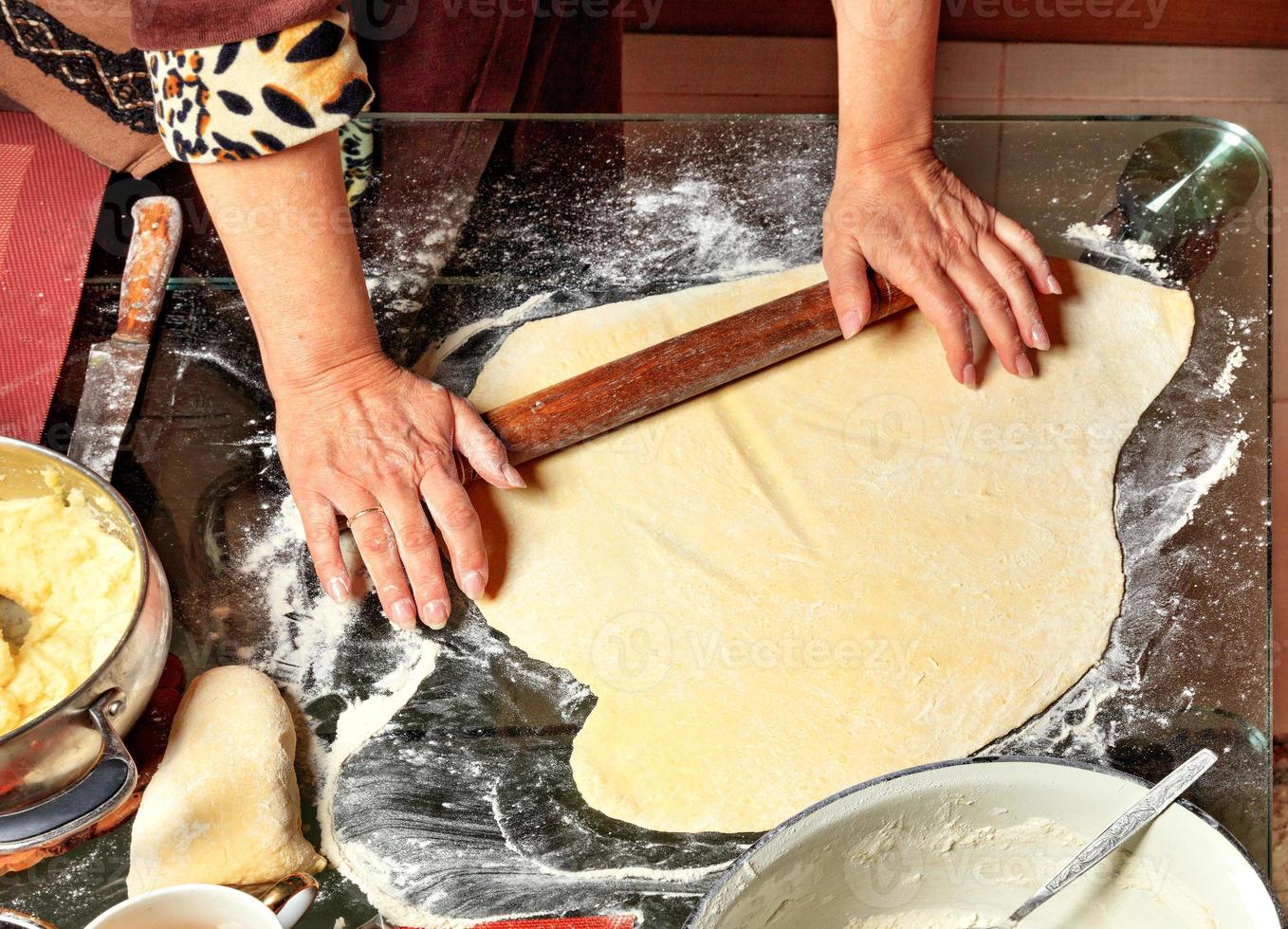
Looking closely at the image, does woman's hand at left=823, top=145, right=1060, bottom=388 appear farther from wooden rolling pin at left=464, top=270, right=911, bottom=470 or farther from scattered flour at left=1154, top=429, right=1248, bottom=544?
scattered flour at left=1154, top=429, right=1248, bottom=544

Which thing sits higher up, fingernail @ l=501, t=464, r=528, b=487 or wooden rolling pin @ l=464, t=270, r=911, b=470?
wooden rolling pin @ l=464, t=270, r=911, b=470

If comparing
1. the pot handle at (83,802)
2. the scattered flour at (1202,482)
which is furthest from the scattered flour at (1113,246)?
the pot handle at (83,802)

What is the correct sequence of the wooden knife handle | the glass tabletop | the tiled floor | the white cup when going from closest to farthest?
the white cup < the glass tabletop < the wooden knife handle < the tiled floor

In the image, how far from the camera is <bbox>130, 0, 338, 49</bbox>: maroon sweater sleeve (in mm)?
953

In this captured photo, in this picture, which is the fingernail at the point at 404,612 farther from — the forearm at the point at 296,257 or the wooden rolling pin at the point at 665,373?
the forearm at the point at 296,257

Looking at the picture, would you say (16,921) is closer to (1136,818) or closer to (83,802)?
(83,802)

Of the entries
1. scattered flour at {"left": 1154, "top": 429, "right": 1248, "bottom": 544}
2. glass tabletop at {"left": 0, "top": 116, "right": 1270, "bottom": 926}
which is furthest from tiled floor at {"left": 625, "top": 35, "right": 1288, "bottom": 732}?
scattered flour at {"left": 1154, "top": 429, "right": 1248, "bottom": 544}

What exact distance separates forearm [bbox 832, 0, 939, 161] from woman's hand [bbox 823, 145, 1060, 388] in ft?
0.07

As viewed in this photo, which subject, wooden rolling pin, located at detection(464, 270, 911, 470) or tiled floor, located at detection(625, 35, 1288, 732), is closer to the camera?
wooden rolling pin, located at detection(464, 270, 911, 470)

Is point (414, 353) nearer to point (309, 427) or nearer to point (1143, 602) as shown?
point (309, 427)

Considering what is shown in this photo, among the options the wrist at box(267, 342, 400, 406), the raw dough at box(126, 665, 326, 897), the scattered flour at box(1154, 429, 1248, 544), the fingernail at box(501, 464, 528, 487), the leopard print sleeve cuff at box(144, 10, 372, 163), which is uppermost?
the leopard print sleeve cuff at box(144, 10, 372, 163)

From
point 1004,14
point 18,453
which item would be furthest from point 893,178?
point 1004,14

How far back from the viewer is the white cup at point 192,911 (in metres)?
0.75

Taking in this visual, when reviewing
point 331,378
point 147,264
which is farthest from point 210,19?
point 147,264
